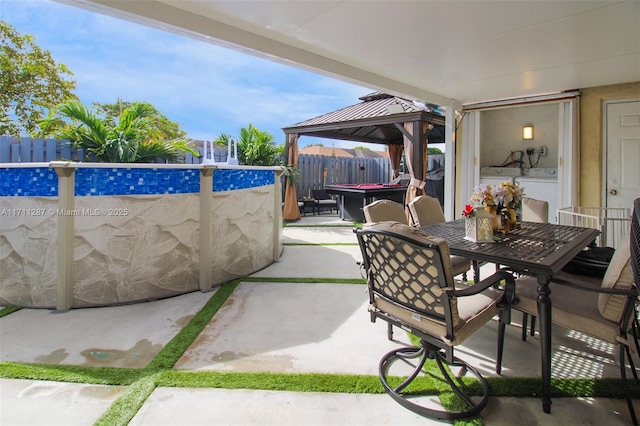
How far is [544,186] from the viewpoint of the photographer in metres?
5.76

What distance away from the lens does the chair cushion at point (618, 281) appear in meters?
1.69

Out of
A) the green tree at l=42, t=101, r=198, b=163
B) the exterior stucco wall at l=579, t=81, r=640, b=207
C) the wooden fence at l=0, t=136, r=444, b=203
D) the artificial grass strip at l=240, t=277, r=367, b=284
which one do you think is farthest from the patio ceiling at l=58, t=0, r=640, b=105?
the wooden fence at l=0, t=136, r=444, b=203

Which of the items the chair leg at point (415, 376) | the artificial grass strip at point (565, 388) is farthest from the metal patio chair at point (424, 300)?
the artificial grass strip at point (565, 388)

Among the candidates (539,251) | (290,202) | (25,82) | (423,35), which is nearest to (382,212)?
(539,251)

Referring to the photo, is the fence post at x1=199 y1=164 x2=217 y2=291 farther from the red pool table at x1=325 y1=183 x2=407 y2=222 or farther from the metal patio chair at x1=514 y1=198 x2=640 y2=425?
the red pool table at x1=325 y1=183 x2=407 y2=222

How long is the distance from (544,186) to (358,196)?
384cm

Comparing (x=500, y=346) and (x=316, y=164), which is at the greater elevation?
(x=316, y=164)

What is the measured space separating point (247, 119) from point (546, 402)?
24.9 ft

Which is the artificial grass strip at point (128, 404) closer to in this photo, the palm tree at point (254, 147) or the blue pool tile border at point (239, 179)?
the blue pool tile border at point (239, 179)

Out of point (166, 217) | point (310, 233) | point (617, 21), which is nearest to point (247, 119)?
point (310, 233)

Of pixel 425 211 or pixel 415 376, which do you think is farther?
pixel 425 211

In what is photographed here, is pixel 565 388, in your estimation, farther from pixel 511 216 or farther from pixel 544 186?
pixel 544 186

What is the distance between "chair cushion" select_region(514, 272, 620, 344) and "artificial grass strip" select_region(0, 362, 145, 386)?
2.53m

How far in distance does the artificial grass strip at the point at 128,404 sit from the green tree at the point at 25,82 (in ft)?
36.9
